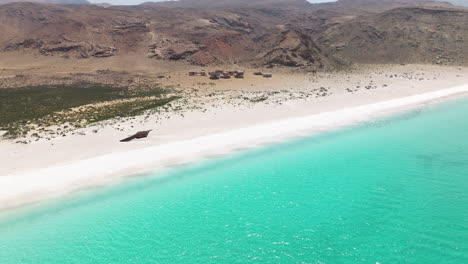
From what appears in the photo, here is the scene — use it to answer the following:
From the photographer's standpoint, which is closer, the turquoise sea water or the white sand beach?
the turquoise sea water

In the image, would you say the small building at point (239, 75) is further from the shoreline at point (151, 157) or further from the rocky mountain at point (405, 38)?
the rocky mountain at point (405, 38)

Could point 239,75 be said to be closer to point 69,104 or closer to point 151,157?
point 69,104

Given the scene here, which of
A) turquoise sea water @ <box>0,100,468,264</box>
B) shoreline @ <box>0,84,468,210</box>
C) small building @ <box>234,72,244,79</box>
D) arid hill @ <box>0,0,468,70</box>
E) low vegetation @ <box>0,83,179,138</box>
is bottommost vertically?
turquoise sea water @ <box>0,100,468,264</box>

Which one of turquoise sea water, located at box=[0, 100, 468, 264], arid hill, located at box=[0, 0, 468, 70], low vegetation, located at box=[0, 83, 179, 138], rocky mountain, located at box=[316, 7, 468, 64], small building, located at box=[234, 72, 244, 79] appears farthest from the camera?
rocky mountain, located at box=[316, 7, 468, 64]

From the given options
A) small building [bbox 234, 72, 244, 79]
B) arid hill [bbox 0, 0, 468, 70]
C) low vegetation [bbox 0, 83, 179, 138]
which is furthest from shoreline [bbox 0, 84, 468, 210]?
arid hill [bbox 0, 0, 468, 70]

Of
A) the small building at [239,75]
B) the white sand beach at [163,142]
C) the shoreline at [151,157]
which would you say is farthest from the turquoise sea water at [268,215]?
the small building at [239,75]

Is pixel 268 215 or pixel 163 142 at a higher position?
pixel 163 142

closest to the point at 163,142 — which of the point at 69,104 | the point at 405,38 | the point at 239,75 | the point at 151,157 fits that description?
the point at 151,157

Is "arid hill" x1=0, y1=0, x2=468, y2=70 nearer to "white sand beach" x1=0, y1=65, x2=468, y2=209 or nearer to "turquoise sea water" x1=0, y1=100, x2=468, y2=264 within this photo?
"white sand beach" x1=0, y1=65, x2=468, y2=209
